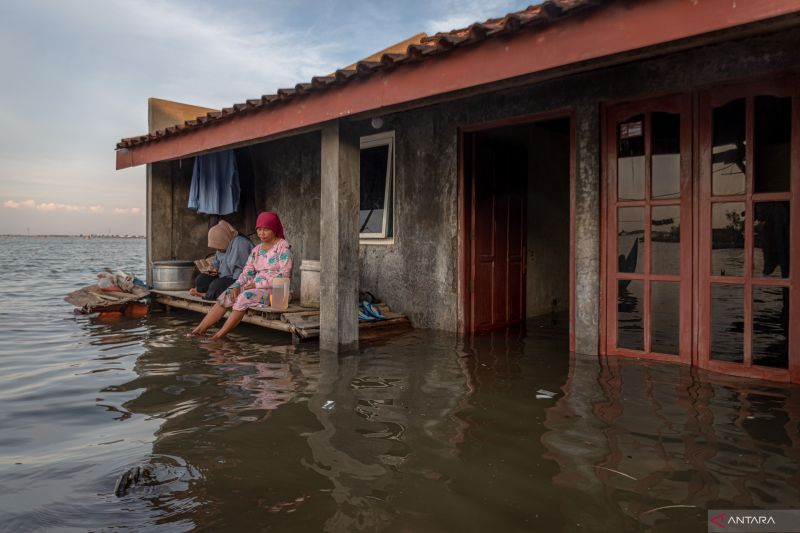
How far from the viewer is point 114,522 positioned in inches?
94.0

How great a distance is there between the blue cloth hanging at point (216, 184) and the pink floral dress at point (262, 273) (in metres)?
3.35

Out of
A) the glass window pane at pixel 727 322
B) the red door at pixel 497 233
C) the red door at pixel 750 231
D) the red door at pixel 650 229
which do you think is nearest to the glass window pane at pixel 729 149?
the red door at pixel 750 231

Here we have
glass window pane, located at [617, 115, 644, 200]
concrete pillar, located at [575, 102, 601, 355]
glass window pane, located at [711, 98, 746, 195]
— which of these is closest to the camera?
glass window pane, located at [711, 98, 746, 195]

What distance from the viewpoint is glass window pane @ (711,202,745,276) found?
464 centimetres

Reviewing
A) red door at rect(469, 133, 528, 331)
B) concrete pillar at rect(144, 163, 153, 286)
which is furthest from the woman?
concrete pillar at rect(144, 163, 153, 286)

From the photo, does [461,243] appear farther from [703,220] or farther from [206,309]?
[206,309]

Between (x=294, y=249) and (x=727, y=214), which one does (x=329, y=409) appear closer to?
(x=727, y=214)

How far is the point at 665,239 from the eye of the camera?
16.8 feet

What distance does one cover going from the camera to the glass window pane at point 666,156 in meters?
5.03

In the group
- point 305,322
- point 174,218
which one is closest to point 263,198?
point 174,218

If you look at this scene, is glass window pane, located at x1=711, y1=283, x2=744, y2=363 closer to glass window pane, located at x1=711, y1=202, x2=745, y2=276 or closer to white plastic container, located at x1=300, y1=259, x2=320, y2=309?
glass window pane, located at x1=711, y1=202, x2=745, y2=276

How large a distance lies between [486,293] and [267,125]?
3.62 metres

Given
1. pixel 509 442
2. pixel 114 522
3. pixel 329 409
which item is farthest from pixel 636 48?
pixel 114 522

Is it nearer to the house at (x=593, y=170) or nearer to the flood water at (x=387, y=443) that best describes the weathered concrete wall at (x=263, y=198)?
the house at (x=593, y=170)
